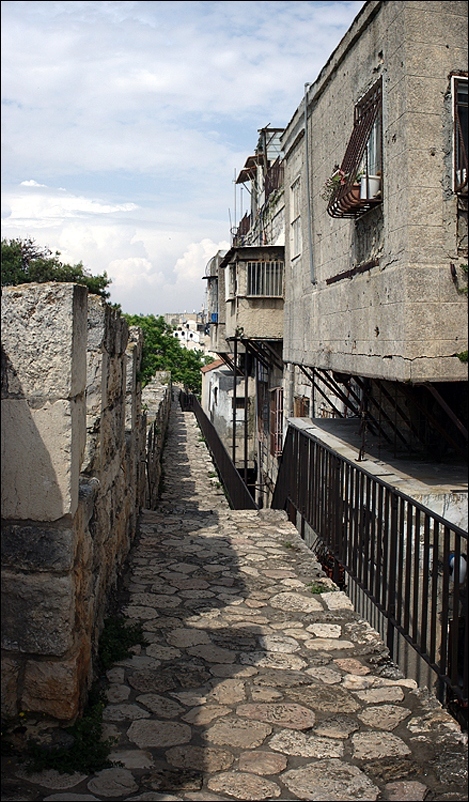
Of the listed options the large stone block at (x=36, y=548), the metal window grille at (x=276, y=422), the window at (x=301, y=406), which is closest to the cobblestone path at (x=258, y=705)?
the large stone block at (x=36, y=548)

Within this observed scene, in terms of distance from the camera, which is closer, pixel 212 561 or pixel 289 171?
pixel 212 561

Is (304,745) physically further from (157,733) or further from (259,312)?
(259,312)

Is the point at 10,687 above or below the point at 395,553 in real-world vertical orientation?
below

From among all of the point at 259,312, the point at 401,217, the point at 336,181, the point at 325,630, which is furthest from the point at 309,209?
the point at 325,630

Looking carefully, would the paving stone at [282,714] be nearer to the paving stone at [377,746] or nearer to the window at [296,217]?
the paving stone at [377,746]

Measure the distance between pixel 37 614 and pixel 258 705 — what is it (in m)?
1.33

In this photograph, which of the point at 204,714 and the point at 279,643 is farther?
the point at 279,643

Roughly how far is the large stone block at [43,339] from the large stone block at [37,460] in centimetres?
8

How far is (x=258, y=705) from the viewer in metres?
3.85

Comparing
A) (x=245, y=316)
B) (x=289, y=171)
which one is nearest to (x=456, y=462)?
(x=289, y=171)

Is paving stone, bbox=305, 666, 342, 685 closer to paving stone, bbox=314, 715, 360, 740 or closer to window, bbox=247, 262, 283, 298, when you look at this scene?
paving stone, bbox=314, 715, 360, 740

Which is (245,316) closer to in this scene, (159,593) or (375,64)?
(375,64)

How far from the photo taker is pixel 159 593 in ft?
18.4

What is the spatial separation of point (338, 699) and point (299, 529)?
3954mm
